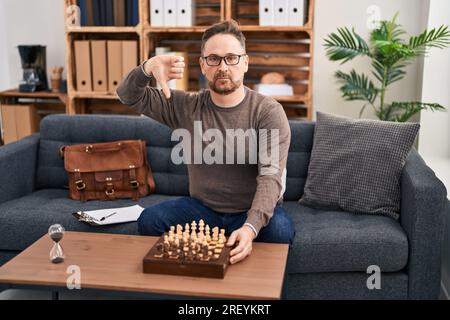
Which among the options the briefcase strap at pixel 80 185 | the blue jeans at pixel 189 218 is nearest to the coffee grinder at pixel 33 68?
the briefcase strap at pixel 80 185

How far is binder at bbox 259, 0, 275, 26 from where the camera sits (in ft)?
11.3

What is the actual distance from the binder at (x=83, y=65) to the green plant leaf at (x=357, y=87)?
61.5 inches

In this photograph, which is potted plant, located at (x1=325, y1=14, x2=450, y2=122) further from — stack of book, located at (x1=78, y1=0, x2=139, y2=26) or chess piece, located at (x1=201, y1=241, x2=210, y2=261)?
chess piece, located at (x1=201, y1=241, x2=210, y2=261)

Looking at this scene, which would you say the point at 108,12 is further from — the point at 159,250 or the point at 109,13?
the point at 159,250

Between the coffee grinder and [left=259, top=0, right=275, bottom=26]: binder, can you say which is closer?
[left=259, top=0, right=275, bottom=26]: binder

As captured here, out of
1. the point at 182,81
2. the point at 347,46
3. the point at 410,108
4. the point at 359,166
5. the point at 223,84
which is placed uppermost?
the point at 347,46

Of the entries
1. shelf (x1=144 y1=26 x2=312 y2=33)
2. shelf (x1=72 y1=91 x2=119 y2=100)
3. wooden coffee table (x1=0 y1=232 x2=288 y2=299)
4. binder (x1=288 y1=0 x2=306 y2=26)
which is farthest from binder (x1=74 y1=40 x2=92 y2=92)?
wooden coffee table (x1=0 y1=232 x2=288 y2=299)

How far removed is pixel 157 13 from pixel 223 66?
1.64 metres

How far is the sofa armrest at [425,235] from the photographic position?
2.20 meters

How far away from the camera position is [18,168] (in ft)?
9.00

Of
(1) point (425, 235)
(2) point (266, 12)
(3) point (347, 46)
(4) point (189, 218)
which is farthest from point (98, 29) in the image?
(1) point (425, 235)

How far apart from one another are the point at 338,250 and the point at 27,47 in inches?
101

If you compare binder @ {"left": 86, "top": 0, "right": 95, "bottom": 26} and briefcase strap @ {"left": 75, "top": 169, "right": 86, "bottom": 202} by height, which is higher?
binder @ {"left": 86, "top": 0, "right": 95, "bottom": 26}

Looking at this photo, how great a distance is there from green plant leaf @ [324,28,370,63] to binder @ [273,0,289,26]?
28 centimetres
